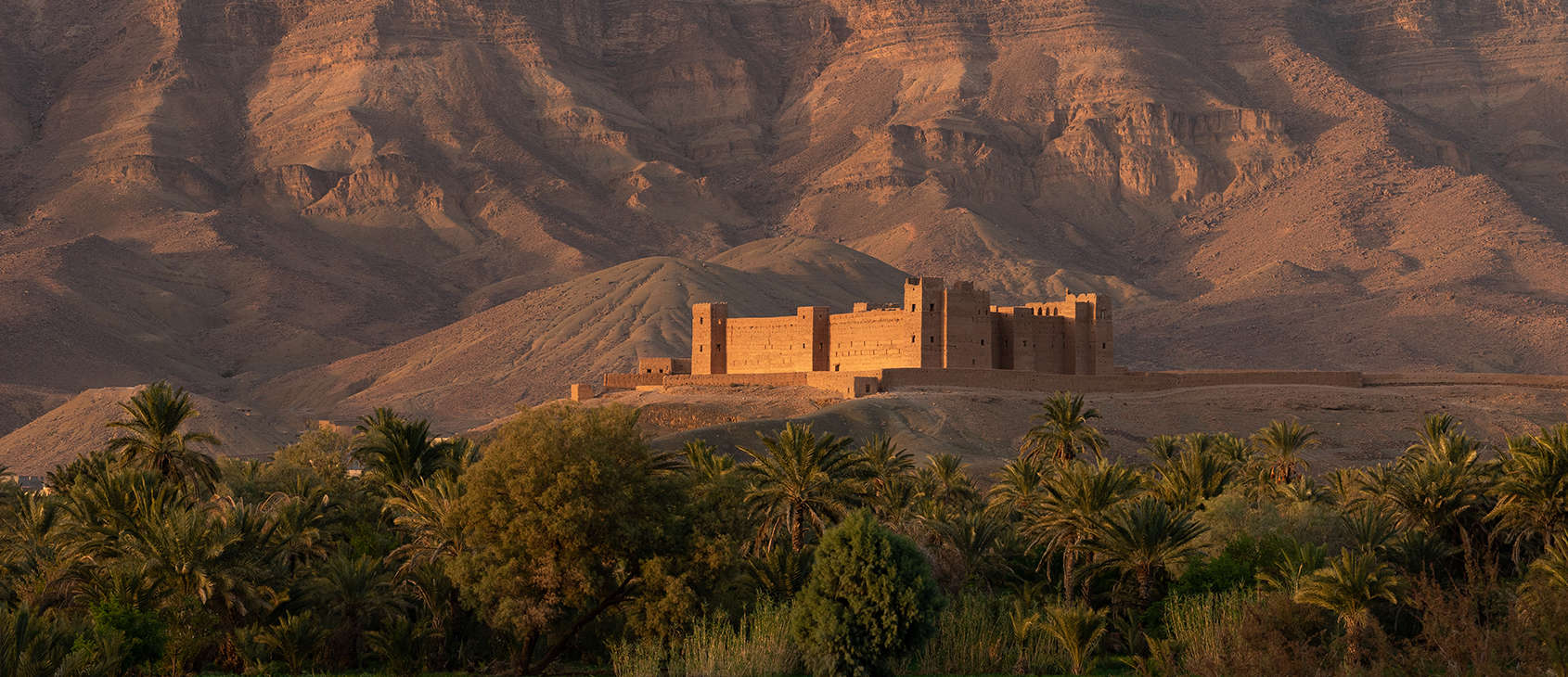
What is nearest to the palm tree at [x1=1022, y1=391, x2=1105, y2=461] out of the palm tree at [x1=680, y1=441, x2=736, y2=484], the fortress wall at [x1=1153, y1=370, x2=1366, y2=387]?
the palm tree at [x1=680, y1=441, x2=736, y2=484]

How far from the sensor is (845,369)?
299ft

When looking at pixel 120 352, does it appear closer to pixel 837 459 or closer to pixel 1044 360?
pixel 1044 360

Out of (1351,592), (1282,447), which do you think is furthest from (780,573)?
(1282,447)

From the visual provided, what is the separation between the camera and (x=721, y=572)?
37.6 metres

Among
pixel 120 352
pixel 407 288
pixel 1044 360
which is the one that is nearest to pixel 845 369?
pixel 1044 360

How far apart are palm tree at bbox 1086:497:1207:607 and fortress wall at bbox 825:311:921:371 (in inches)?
1846

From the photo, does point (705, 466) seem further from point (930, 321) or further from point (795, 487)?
point (930, 321)

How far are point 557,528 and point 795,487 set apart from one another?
6.38m

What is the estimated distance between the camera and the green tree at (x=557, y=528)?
119 feet

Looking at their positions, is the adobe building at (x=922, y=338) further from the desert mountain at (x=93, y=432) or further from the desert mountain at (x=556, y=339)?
the desert mountain at (x=556, y=339)

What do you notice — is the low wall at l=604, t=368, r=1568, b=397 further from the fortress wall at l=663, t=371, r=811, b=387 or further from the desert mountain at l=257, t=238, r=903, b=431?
the desert mountain at l=257, t=238, r=903, b=431

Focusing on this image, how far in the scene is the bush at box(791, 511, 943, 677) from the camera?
119 ft

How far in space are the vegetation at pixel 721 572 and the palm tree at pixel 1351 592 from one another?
55 mm

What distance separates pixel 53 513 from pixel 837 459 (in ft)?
57.1
